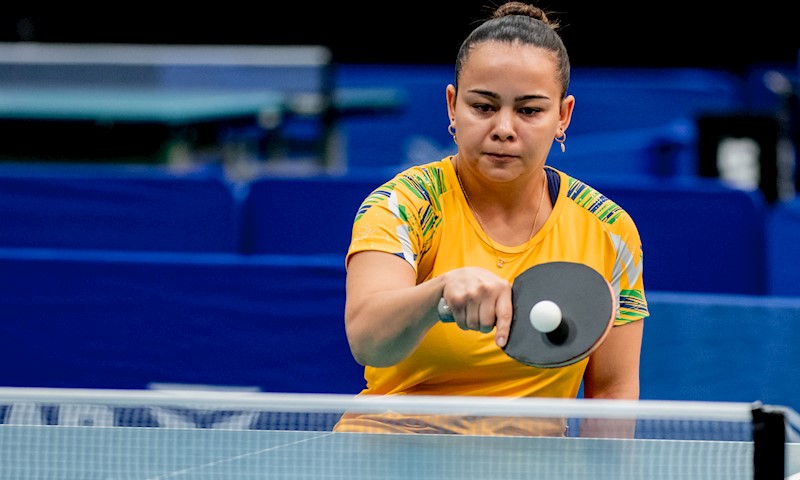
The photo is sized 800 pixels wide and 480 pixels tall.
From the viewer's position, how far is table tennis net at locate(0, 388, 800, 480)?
4.96 feet

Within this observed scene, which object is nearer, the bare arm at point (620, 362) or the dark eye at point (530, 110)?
the dark eye at point (530, 110)

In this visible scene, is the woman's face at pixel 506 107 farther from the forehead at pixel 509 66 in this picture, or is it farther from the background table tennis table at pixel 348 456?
the background table tennis table at pixel 348 456

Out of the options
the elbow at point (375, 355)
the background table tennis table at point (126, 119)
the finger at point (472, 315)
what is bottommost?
the elbow at point (375, 355)

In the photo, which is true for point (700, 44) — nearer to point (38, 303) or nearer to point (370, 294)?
point (38, 303)

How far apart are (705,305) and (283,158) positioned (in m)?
6.37

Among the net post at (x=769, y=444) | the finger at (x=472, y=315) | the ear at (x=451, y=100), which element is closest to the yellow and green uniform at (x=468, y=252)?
the ear at (x=451, y=100)

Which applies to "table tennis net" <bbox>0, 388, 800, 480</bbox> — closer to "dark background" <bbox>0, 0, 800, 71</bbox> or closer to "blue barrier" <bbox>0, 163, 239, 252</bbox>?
"blue barrier" <bbox>0, 163, 239, 252</bbox>

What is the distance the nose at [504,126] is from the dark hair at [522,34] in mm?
141

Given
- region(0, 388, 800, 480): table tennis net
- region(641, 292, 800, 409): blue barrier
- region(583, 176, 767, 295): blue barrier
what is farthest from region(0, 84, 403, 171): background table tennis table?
region(0, 388, 800, 480): table tennis net

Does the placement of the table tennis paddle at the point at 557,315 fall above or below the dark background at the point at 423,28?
below

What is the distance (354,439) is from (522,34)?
2.66 feet

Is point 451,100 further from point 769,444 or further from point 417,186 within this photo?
point 769,444

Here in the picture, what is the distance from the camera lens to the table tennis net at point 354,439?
1.51 metres

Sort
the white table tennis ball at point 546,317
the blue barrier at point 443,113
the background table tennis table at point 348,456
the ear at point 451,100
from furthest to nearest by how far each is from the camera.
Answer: the blue barrier at point 443,113 → the ear at point 451,100 → the background table tennis table at point 348,456 → the white table tennis ball at point 546,317
